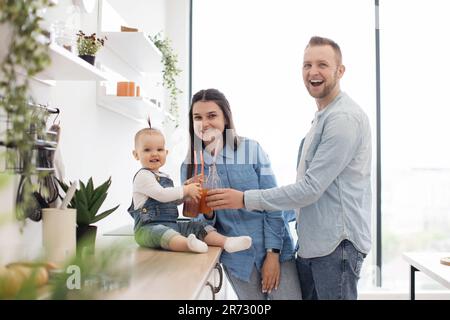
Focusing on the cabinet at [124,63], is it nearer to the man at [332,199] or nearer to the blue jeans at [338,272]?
the man at [332,199]

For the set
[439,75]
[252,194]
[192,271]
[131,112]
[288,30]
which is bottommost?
[192,271]

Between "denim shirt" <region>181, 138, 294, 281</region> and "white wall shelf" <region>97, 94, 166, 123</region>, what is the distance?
589 mm

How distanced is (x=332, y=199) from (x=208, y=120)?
0.51 meters

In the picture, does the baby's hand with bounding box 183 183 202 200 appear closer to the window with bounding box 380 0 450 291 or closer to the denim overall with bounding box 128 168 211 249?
the denim overall with bounding box 128 168 211 249

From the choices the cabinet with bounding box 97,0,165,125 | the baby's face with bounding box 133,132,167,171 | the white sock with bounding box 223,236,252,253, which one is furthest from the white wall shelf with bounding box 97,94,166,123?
the white sock with bounding box 223,236,252,253

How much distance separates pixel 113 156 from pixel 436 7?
2.91 metres

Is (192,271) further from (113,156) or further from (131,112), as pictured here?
(131,112)

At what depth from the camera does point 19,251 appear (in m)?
1.25

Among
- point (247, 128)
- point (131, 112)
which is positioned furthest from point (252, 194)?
point (247, 128)

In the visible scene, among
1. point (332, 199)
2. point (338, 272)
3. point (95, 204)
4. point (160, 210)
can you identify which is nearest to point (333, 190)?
point (332, 199)

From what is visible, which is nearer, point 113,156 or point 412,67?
point 113,156

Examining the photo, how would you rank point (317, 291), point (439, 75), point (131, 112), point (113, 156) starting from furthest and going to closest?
1. point (439, 75)
2. point (131, 112)
3. point (113, 156)
4. point (317, 291)

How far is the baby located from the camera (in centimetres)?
161

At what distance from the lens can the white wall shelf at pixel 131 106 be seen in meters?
2.14
